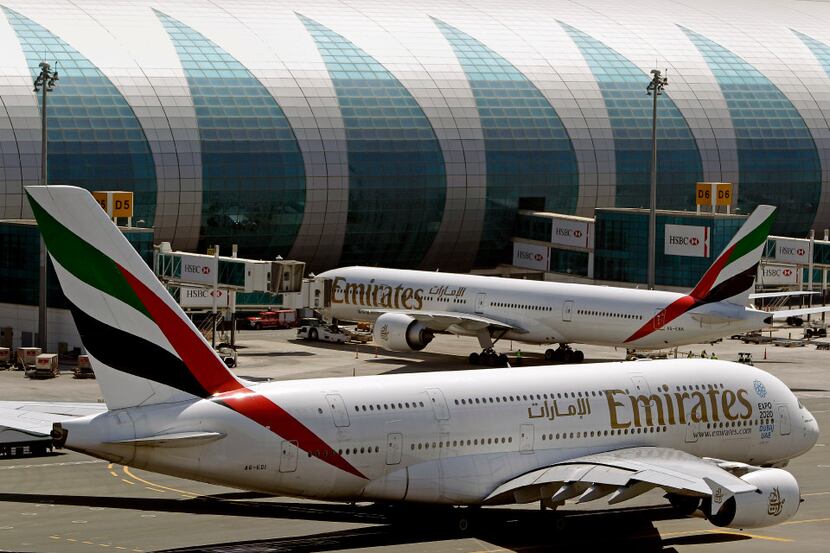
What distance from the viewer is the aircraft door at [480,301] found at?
93.6 meters

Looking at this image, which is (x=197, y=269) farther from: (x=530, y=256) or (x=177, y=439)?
(x=177, y=439)

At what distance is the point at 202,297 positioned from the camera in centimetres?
9600

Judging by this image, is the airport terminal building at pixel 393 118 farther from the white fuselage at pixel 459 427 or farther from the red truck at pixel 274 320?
the white fuselage at pixel 459 427

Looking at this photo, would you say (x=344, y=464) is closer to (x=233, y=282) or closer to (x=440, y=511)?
(x=440, y=511)

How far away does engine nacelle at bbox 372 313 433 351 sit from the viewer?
92000 mm

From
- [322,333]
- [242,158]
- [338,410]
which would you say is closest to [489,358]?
[322,333]

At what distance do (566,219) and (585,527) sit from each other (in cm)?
7649

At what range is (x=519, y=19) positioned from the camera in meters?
138

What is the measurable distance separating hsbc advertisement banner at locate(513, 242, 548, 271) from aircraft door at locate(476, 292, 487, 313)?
108ft

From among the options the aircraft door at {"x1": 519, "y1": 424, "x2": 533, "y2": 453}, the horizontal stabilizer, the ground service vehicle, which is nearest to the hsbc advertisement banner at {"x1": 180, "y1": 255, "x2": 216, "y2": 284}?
the ground service vehicle

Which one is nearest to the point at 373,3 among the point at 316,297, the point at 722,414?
the point at 316,297

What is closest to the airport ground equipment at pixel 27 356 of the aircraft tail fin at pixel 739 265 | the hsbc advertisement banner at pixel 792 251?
the aircraft tail fin at pixel 739 265

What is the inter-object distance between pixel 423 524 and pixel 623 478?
6631 millimetres

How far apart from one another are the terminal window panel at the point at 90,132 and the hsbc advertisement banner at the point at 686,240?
1382 inches
